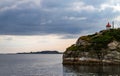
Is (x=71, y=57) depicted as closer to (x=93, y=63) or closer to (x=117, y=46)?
(x=93, y=63)

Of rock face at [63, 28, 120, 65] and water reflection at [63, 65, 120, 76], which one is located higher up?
rock face at [63, 28, 120, 65]

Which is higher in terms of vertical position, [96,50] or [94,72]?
[96,50]

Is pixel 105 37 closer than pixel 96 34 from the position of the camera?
Yes

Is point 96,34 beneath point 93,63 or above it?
above

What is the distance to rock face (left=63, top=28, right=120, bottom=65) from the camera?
161625 mm

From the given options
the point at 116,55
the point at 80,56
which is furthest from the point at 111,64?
the point at 80,56

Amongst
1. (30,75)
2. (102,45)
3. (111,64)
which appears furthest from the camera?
(102,45)

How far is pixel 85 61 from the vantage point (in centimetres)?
16550

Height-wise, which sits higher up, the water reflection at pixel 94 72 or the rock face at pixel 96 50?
the rock face at pixel 96 50

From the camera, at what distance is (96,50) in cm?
16700

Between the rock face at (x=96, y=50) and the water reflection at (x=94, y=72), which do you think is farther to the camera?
the rock face at (x=96, y=50)

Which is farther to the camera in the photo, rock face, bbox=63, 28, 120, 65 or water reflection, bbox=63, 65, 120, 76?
rock face, bbox=63, 28, 120, 65

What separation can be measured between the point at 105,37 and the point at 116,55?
1679 centimetres

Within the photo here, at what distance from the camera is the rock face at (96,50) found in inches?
6363
